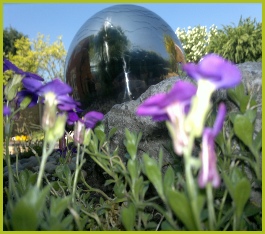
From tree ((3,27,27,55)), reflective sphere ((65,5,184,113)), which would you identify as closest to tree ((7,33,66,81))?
tree ((3,27,27,55))

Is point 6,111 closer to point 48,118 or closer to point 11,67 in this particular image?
point 11,67

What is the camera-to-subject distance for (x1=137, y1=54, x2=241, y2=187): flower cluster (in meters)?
0.48

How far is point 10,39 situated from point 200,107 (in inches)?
933

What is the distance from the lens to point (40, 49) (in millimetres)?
17812

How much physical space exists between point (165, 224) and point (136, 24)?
307 centimetres

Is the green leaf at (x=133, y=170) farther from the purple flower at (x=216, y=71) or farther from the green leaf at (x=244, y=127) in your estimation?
the purple flower at (x=216, y=71)

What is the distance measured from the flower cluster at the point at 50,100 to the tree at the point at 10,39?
22.2 m

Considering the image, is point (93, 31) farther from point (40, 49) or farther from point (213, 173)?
point (40, 49)

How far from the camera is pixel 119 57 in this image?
348cm

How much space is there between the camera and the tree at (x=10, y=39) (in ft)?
72.3

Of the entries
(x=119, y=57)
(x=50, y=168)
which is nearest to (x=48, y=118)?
(x=50, y=168)

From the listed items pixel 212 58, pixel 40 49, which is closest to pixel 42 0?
pixel 212 58

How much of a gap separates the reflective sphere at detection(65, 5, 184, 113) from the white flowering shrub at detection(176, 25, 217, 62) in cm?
1678

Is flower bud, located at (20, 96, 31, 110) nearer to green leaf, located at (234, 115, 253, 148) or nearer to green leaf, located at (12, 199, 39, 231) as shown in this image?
green leaf, located at (12, 199, 39, 231)
